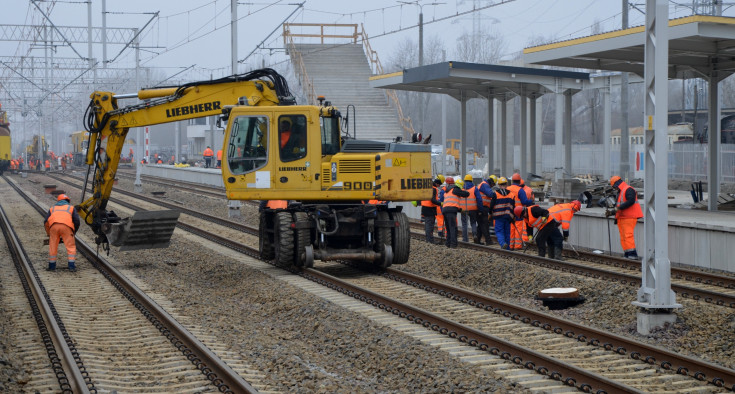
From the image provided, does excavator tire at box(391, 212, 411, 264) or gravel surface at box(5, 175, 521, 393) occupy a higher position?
excavator tire at box(391, 212, 411, 264)

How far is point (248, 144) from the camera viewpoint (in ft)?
52.9

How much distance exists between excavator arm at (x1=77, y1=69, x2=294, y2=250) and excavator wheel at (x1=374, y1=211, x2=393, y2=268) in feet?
9.47

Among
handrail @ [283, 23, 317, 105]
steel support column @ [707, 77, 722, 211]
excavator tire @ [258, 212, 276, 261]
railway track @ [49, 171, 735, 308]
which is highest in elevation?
handrail @ [283, 23, 317, 105]

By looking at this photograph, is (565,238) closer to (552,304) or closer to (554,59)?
(552,304)

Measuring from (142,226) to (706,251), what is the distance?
10.7 meters

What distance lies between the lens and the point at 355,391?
27.8 ft

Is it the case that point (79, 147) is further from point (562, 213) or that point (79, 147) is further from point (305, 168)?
point (562, 213)

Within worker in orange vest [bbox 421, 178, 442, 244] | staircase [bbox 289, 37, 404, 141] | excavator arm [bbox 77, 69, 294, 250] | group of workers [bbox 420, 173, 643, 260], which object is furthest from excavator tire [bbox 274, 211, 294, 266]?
staircase [bbox 289, 37, 404, 141]

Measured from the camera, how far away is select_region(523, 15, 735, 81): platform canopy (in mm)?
18359

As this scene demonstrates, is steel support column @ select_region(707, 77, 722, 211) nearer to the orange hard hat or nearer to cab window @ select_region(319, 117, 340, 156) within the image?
the orange hard hat

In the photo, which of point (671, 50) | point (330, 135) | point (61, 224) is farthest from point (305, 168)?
point (671, 50)

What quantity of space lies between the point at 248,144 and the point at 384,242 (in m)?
3.10

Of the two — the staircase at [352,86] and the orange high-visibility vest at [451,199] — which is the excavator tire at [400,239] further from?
the staircase at [352,86]

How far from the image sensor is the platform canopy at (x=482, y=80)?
88.7 feet
